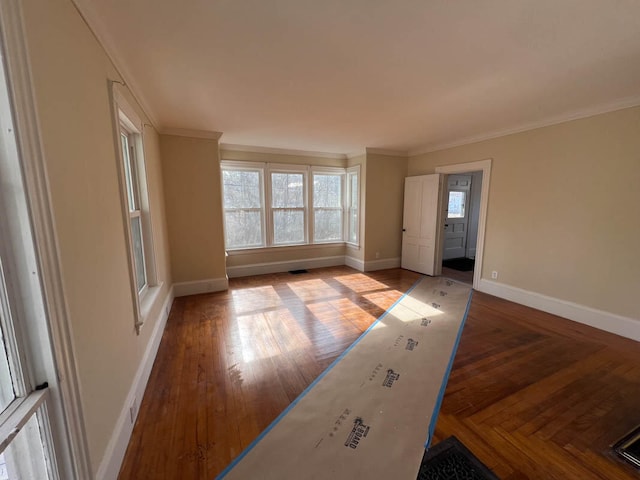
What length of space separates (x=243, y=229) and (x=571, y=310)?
496cm

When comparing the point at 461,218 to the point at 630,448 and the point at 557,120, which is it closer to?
the point at 557,120

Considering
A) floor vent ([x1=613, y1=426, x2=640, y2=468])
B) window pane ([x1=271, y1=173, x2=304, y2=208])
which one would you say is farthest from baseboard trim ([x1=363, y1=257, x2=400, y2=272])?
floor vent ([x1=613, y1=426, x2=640, y2=468])

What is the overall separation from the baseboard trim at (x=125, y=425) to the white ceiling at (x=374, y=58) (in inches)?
Result: 86.8

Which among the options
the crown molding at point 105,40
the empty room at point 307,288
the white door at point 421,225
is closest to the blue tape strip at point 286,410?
the empty room at point 307,288

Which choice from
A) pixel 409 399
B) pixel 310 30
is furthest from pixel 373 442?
pixel 310 30

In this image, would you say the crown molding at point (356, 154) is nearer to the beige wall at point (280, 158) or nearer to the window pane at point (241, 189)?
the beige wall at point (280, 158)

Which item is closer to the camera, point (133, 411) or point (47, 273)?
point (47, 273)

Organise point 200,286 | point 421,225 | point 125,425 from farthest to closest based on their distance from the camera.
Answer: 1. point 421,225
2. point 200,286
3. point 125,425

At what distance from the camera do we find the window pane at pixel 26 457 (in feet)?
2.74

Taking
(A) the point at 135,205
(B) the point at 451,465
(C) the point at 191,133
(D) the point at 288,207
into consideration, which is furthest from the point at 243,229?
(B) the point at 451,465

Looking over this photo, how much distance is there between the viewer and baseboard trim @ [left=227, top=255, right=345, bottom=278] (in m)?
5.02

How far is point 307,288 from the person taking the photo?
4.37 metres

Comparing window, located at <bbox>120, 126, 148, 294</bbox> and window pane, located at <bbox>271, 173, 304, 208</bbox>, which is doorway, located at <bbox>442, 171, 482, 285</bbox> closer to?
window pane, located at <bbox>271, 173, 304, 208</bbox>

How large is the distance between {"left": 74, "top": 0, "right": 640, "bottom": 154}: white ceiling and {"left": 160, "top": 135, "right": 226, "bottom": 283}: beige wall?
58 centimetres
